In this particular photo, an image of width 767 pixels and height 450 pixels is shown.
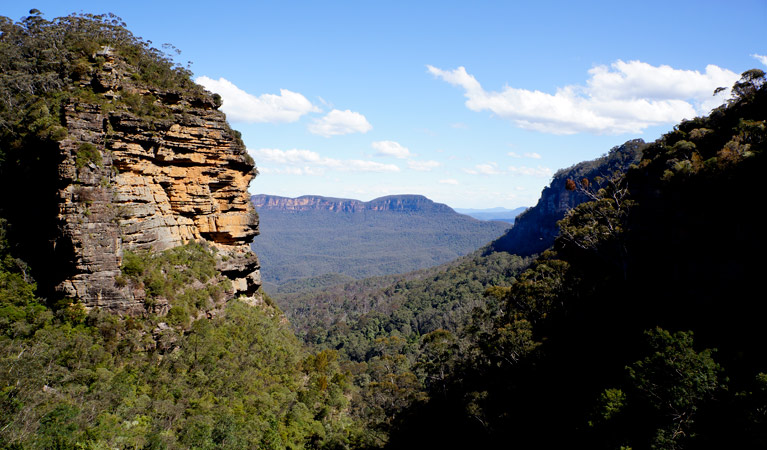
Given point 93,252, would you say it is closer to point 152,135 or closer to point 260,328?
point 152,135

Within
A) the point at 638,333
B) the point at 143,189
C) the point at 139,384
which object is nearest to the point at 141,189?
the point at 143,189

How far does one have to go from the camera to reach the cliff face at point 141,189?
2017 cm

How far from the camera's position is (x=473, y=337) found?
122ft

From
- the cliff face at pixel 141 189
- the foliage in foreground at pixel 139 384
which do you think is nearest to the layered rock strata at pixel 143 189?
the cliff face at pixel 141 189

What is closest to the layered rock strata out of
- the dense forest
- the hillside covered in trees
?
the dense forest

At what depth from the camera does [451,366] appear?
35.9m

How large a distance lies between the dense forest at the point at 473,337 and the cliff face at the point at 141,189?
35.2 inches

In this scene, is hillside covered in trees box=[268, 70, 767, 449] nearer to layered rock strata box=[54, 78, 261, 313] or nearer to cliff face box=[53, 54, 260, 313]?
cliff face box=[53, 54, 260, 313]

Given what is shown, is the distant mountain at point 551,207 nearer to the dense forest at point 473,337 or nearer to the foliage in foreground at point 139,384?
the dense forest at point 473,337

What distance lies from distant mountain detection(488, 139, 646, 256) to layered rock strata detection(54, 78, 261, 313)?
88.9m

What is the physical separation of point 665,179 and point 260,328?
28.3 m

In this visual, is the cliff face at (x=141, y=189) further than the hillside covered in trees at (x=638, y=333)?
Yes

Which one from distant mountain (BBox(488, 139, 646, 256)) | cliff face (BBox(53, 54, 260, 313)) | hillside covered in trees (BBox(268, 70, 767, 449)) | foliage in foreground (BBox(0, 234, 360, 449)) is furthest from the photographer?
distant mountain (BBox(488, 139, 646, 256))

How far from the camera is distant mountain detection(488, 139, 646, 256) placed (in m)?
105
